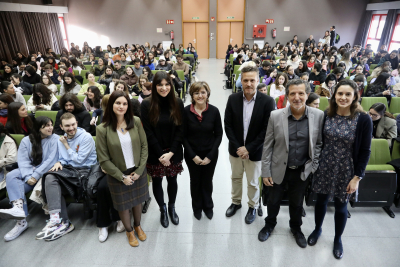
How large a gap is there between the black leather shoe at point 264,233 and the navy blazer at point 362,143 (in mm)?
1026

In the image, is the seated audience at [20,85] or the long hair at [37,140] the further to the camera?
the seated audience at [20,85]

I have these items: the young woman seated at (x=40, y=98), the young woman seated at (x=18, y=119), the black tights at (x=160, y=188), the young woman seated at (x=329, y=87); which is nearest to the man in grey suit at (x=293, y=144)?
the black tights at (x=160, y=188)

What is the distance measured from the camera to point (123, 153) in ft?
7.22

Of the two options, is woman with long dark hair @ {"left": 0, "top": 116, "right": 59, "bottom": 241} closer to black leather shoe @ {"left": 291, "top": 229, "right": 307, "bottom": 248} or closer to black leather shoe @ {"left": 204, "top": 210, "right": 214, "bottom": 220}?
black leather shoe @ {"left": 204, "top": 210, "right": 214, "bottom": 220}

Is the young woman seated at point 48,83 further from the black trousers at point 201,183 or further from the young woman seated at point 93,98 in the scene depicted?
the black trousers at point 201,183

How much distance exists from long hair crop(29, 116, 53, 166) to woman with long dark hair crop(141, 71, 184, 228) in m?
1.25

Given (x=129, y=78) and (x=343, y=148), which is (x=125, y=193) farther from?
(x=129, y=78)

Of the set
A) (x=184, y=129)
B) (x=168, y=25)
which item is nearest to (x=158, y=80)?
(x=184, y=129)

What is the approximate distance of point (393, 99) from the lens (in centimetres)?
438

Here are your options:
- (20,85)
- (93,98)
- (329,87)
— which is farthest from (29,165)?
(329,87)

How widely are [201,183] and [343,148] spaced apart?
1.42 m

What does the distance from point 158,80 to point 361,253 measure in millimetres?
2525

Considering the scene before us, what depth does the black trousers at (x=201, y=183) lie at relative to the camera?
251 centimetres

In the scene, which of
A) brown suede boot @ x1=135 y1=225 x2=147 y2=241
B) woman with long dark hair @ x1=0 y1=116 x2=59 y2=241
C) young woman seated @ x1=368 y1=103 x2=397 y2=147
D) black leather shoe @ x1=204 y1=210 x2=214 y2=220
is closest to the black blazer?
black leather shoe @ x1=204 y1=210 x2=214 y2=220
